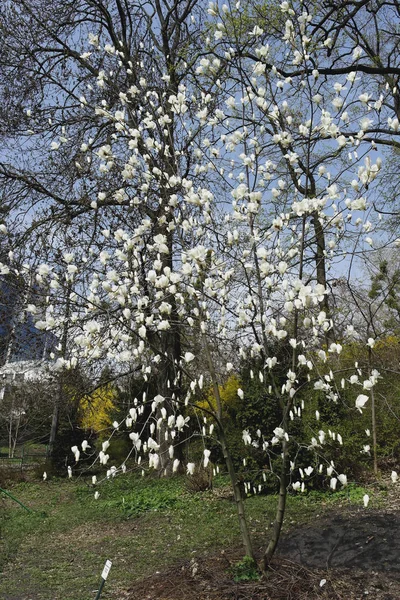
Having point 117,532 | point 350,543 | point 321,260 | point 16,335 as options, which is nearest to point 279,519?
point 350,543

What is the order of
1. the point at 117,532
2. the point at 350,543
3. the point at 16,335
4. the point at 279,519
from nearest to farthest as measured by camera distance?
the point at 279,519, the point at 350,543, the point at 117,532, the point at 16,335

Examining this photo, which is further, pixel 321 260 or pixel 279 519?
pixel 321 260

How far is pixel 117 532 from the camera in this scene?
236 inches

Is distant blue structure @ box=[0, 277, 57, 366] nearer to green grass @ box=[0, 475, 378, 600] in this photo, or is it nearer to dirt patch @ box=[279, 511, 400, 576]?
green grass @ box=[0, 475, 378, 600]

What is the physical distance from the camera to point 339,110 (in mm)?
3703

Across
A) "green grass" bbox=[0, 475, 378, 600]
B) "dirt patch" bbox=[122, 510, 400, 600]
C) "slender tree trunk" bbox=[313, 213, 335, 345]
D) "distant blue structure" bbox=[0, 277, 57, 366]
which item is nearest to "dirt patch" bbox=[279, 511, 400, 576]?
"dirt patch" bbox=[122, 510, 400, 600]

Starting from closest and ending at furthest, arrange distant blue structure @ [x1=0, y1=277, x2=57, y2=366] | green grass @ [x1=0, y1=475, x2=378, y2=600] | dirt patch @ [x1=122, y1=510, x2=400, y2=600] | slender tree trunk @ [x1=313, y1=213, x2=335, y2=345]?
dirt patch @ [x1=122, y1=510, x2=400, y2=600] < slender tree trunk @ [x1=313, y1=213, x2=335, y2=345] < green grass @ [x1=0, y1=475, x2=378, y2=600] < distant blue structure @ [x1=0, y1=277, x2=57, y2=366]

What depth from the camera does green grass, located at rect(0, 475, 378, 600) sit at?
172 inches

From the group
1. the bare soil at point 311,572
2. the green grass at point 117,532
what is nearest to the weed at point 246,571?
the bare soil at point 311,572

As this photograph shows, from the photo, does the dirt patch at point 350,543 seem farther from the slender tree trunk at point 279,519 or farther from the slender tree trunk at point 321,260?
the slender tree trunk at point 321,260

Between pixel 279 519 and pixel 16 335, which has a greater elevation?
pixel 16 335

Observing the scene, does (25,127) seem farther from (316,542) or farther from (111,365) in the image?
(316,542)

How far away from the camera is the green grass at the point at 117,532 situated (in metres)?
4.37

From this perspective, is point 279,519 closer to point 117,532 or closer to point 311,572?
point 311,572
